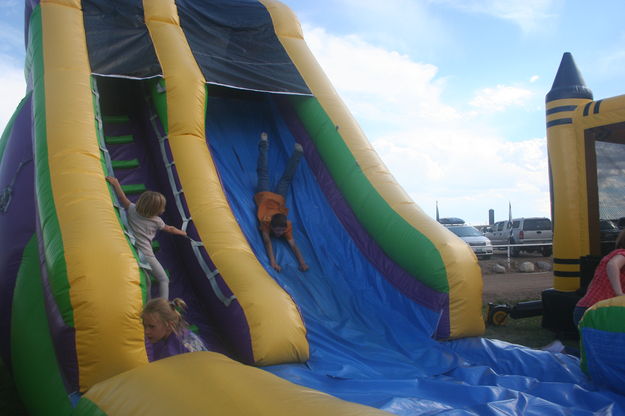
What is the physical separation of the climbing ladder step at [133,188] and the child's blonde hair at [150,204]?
0.86m

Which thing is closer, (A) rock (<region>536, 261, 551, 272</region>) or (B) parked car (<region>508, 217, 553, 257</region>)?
(A) rock (<region>536, 261, 551, 272</region>)

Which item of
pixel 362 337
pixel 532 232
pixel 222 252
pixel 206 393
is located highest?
pixel 222 252

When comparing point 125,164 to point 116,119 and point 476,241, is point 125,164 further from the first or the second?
point 476,241

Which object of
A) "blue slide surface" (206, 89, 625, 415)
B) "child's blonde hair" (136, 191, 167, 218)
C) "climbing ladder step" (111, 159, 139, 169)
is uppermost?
"climbing ladder step" (111, 159, 139, 169)

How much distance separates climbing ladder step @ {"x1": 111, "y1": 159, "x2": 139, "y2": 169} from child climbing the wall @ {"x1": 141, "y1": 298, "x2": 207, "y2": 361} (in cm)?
191

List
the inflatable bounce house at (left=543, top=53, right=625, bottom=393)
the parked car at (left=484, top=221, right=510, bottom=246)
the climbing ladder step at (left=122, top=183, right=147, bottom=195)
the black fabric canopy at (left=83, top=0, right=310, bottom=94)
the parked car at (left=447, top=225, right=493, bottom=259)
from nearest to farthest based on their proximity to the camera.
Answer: the climbing ladder step at (left=122, top=183, right=147, bottom=195) → the black fabric canopy at (left=83, top=0, right=310, bottom=94) → the inflatable bounce house at (left=543, top=53, right=625, bottom=393) → the parked car at (left=447, top=225, right=493, bottom=259) → the parked car at (left=484, top=221, right=510, bottom=246)

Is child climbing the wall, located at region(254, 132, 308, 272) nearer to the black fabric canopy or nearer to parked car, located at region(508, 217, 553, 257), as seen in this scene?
the black fabric canopy

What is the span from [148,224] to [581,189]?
3.61 meters

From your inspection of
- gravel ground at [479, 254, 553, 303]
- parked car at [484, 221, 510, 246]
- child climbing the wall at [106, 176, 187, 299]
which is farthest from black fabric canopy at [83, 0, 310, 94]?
parked car at [484, 221, 510, 246]

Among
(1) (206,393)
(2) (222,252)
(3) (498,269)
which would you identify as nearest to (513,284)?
(3) (498,269)

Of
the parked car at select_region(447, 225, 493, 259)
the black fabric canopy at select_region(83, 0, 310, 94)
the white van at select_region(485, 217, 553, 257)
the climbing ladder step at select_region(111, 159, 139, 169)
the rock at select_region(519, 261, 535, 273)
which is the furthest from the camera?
the white van at select_region(485, 217, 553, 257)

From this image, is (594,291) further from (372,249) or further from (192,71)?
(192,71)

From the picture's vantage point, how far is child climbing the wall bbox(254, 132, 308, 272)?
4.19 metres

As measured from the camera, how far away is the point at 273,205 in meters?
4.49
